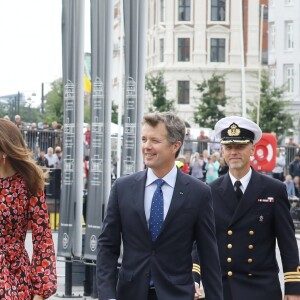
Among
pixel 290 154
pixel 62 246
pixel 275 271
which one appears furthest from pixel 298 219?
pixel 275 271

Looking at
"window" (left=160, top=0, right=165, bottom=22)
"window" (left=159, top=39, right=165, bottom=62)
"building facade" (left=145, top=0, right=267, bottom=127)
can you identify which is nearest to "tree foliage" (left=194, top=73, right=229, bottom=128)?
"building facade" (left=145, top=0, right=267, bottom=127)

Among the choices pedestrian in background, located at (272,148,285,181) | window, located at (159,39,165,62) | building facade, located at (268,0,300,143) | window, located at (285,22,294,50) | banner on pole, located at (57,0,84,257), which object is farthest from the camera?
window, located at (159,39,165,62)

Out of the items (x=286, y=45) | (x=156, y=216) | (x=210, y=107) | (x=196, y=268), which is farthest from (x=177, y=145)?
(x=286, y=45)

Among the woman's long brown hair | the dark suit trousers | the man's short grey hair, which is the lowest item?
the dark suit trousers

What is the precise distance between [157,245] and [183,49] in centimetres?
9586

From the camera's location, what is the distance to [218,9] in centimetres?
10181

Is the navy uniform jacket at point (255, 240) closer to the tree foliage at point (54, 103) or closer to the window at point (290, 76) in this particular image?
the tree foliage at point (54, 103)

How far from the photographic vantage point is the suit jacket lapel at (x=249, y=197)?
8.68 meters

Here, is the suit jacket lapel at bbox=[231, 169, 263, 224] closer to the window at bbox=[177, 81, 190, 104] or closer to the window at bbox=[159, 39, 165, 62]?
the window at bbox=[177, 81, 190, 104]

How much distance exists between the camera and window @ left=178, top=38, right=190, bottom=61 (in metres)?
102

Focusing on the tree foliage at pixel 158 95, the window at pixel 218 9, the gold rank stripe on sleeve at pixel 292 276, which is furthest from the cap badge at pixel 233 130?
the window at pixel 218 9

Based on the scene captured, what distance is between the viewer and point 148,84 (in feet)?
274

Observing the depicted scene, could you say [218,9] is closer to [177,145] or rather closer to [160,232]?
[177,145]

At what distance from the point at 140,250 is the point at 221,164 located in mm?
30357
